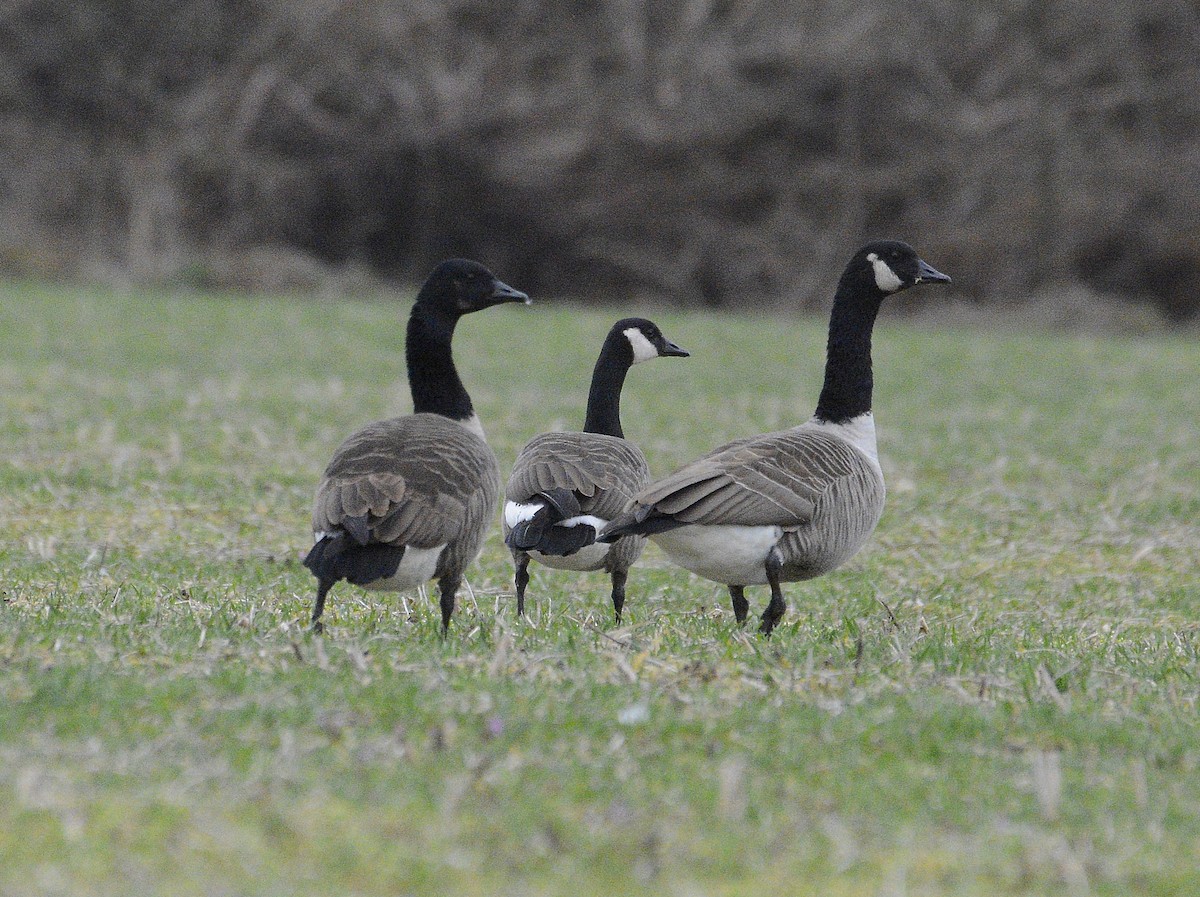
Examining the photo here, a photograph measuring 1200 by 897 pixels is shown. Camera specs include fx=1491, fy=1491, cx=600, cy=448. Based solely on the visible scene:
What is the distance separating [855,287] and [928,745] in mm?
3622

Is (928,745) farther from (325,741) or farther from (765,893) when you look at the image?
(325,741)

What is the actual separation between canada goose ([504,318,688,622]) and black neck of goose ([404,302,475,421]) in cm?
43

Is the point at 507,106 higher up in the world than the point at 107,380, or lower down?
higher up

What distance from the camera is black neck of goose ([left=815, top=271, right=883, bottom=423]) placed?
748 cm

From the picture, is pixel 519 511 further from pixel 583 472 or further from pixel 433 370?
pixel 433 370

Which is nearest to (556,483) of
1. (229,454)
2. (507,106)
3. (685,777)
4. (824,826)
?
(685,777)

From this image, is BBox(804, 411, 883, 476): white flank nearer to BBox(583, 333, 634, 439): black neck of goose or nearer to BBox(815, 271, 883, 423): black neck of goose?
BBox(815, 271, 883, 423): black neck of goose

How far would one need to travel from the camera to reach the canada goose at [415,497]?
572cm

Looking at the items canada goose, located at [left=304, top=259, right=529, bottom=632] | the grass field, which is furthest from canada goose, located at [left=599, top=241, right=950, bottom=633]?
canada goose, located at [left=304, top=259, right=529, bottom=632]

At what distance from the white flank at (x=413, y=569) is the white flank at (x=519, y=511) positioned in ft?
1.81

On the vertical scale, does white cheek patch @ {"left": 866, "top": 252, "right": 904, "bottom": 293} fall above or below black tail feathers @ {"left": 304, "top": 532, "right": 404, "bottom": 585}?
above

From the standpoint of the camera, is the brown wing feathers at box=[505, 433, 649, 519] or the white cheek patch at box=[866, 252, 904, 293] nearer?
the brown wing feathers at box=[505, 433, 649, 519]

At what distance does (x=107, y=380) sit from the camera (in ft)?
54.6

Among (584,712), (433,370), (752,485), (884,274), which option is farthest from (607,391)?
(584,712)
